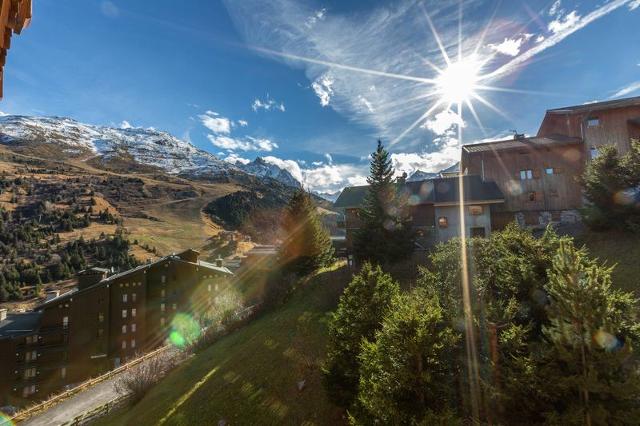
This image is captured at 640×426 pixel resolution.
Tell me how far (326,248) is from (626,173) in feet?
79.3

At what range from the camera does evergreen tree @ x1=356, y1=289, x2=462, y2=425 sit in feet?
30.1

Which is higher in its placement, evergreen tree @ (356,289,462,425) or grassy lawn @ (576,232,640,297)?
grassy lawn @ (576,232,640,297)

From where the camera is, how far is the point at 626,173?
20828 mm

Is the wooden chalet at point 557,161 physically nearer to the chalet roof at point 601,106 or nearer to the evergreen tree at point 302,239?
the chalet roof at point 601,106

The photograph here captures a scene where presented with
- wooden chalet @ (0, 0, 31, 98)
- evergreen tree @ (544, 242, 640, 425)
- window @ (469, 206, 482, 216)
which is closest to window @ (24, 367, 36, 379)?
wooden chalet @ (0, 0, 31, 98)

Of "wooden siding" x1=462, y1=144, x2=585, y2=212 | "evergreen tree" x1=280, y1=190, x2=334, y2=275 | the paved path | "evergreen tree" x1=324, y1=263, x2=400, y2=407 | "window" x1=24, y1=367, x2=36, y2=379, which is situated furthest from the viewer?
"window" x1=24, y1=367, x2=36, y2=379

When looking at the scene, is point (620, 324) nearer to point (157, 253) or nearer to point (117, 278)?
point (117, 278)

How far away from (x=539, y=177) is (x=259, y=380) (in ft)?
106

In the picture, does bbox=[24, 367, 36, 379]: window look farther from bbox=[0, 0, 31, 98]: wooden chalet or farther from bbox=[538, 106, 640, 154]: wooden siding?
A: bbox=[538, 106, 640, 154]: wooden siding

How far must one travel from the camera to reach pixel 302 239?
33.2 meters

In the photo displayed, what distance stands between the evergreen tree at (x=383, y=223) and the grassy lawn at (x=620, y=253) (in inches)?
476

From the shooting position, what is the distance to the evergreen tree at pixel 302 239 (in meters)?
33.1

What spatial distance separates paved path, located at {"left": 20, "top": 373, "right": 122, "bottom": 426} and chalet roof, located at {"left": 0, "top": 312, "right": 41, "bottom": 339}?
82.5 ft

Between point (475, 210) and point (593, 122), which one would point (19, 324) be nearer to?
point (475, 210)
